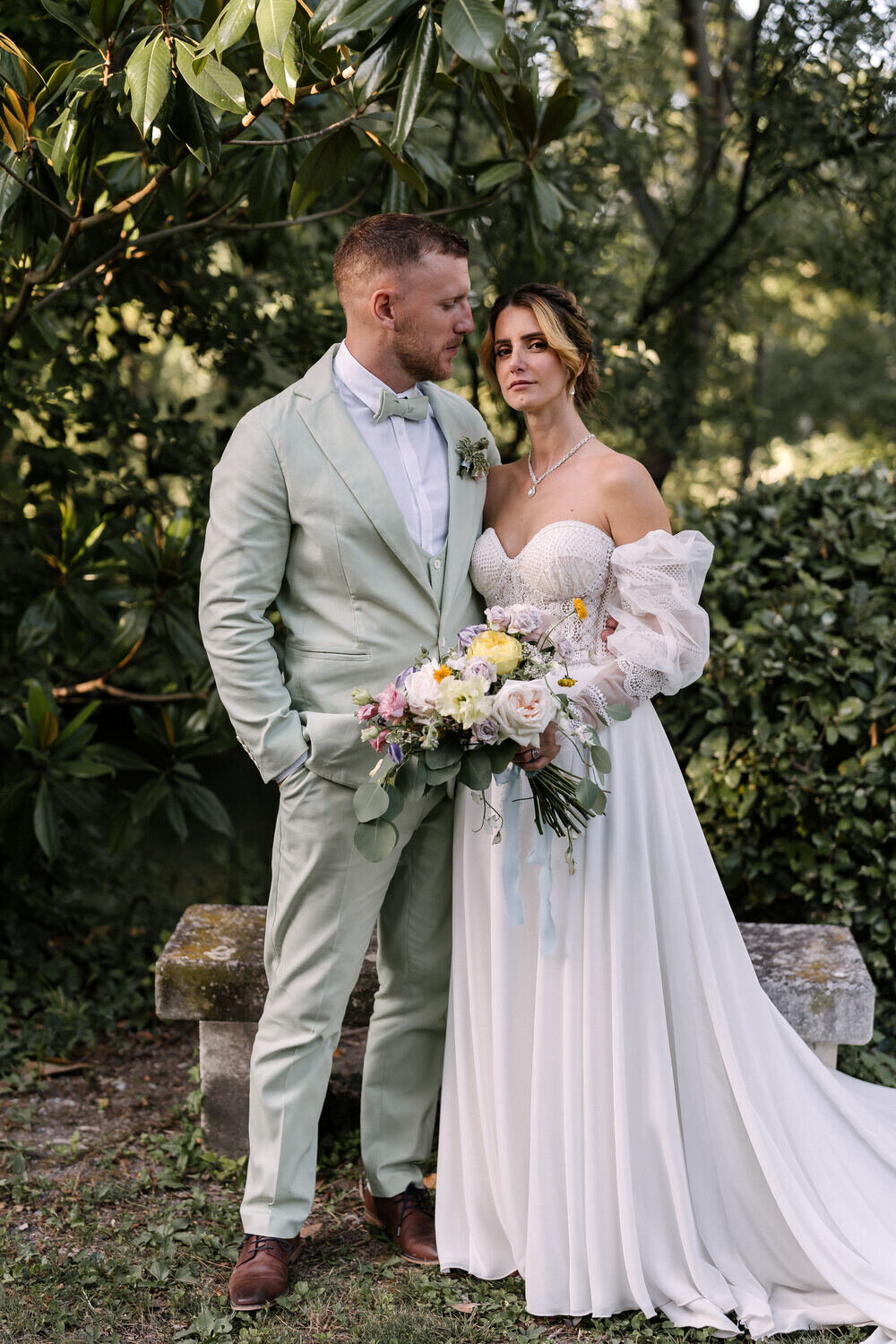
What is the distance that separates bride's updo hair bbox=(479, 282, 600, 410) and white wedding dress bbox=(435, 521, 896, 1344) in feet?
1.41

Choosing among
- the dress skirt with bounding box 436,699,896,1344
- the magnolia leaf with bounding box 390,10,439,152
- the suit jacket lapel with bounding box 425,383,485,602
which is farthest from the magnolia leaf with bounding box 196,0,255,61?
the dress skirt with bounding box 436,699,896,1344

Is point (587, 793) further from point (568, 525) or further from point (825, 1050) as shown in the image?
point (825, 1050)

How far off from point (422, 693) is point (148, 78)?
1306 mm

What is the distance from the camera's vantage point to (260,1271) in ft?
8.91

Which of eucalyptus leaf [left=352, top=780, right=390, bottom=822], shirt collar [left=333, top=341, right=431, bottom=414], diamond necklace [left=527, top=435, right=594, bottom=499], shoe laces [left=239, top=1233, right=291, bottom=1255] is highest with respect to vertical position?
shirt collar [left=333, top=341, right=431, bottom=414]

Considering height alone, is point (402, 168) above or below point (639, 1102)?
above

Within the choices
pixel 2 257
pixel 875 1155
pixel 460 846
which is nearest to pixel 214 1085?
pixel 460 846

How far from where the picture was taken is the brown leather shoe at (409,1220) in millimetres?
2930

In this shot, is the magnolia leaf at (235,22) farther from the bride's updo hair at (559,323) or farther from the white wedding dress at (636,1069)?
the white wedding dress at (636,1069)

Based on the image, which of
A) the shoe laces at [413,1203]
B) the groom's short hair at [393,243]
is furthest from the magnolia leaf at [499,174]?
the shoe laces at [413,1203]

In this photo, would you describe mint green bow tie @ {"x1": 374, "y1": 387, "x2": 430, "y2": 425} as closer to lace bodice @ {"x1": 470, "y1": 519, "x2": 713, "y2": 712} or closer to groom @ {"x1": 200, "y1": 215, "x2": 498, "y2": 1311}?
groom @ {"x1": 200, "y1": 215, "x2": 498, "y2": 1311}

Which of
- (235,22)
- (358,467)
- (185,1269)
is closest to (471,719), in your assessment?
(358,467)

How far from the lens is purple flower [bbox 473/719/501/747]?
2365 mm

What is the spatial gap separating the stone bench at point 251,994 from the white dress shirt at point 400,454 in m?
1.26
